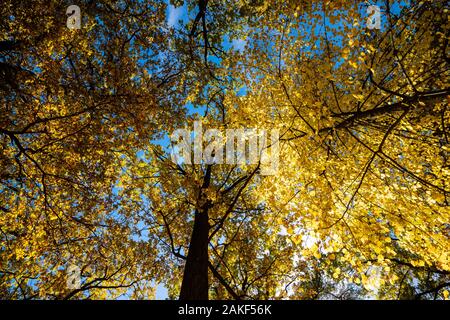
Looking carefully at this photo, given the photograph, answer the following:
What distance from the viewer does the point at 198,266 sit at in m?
6.50

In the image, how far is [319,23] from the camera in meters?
4.88

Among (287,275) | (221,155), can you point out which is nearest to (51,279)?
(221,155)

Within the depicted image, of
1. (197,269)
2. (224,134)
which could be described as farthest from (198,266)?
(224,134)

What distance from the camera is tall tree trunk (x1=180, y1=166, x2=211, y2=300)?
5949 mm

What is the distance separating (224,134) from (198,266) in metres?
4.29

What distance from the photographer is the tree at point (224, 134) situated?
14.4 feet

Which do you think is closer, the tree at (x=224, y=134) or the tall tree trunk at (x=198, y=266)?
the tree at (x=224, y=134)

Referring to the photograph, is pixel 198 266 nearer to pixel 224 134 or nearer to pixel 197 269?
pixel 197 269

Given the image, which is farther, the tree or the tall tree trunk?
the tall tree trunk

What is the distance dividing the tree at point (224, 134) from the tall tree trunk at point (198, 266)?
0.05m

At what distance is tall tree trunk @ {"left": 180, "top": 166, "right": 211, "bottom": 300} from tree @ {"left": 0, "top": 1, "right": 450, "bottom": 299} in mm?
50

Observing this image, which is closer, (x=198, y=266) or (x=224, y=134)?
(x=198, y=266)
